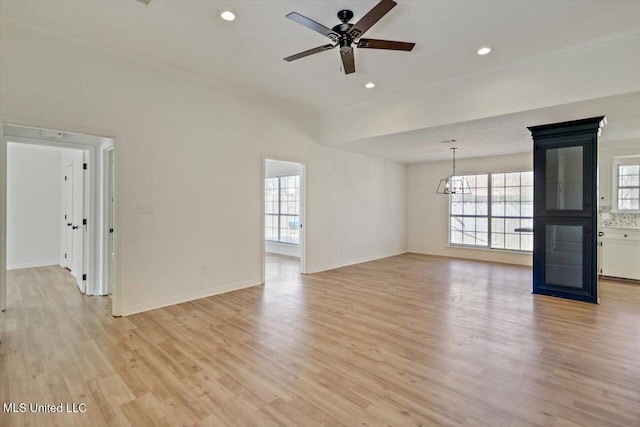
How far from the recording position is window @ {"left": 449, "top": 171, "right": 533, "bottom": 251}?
7.25 m

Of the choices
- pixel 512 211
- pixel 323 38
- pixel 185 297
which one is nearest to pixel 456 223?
pixel 512 211

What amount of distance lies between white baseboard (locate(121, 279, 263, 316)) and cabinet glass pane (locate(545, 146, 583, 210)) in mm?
4847

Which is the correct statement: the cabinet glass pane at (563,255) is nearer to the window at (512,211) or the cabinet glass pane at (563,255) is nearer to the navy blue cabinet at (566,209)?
the navy blue cabinet at (566,209)

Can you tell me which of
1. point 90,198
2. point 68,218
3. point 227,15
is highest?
point 227,15

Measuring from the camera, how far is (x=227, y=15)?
9.77ft

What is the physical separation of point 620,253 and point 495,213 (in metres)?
2.49

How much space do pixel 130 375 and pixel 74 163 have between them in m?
4.66

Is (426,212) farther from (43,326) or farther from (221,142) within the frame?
(43,326)

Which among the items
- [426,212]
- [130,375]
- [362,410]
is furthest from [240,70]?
[426,212]

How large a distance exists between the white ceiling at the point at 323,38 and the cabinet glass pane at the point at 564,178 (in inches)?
27.4

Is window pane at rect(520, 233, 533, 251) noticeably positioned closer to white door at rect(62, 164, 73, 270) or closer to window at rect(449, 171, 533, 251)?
window at rect(449, 171, 533, 251)

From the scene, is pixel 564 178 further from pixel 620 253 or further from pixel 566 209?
pixel 620 253

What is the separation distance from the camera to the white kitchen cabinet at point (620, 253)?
5.39 meters

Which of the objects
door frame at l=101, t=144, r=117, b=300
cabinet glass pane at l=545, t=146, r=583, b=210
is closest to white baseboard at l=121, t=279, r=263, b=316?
door frame at l=101, t=144, r=117, b=300
